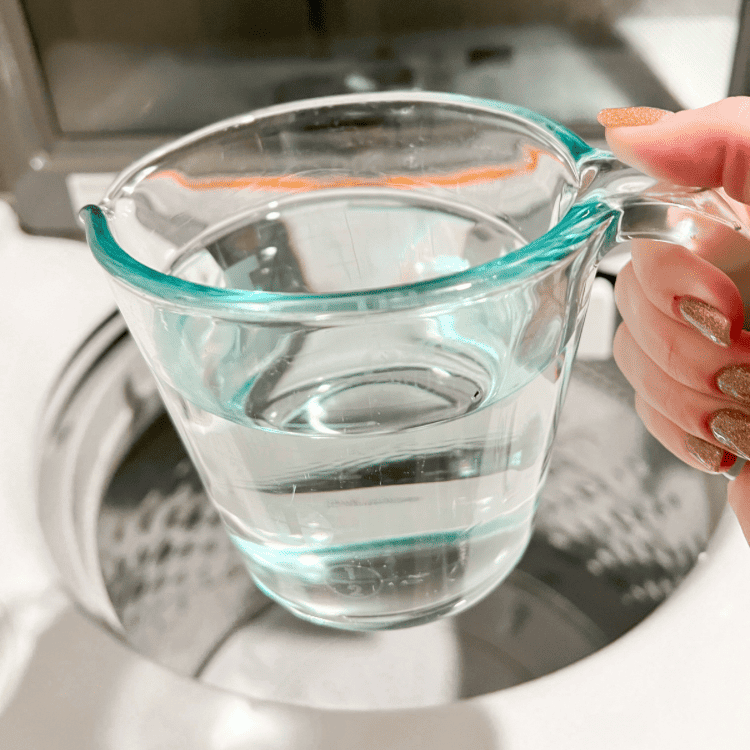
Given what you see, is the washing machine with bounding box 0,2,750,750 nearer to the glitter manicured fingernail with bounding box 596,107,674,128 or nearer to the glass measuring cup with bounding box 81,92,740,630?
the glass measuring cup with bounding box 81,92,740,630

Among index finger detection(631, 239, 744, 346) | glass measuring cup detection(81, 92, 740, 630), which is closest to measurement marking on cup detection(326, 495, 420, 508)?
glass measuring cup detection(81, 92, 740, 630)

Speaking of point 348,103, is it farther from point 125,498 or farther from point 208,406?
point 125,498

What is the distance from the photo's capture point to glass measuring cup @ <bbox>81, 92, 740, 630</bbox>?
0.19 meters

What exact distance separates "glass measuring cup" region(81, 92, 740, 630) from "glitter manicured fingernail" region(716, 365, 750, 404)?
52 millimetres

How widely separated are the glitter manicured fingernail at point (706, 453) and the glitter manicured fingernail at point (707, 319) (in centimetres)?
5

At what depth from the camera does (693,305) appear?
0.24m

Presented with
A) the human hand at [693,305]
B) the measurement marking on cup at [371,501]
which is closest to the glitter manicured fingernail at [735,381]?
the human hand at [693,305]

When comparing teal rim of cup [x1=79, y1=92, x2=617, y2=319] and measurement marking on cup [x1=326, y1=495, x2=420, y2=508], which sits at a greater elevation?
teal rim of cup [x1=79, y1=92, x2=617, y2=319]

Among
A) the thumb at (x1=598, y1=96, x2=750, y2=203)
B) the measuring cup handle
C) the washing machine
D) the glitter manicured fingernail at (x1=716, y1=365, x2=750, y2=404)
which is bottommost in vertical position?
the washing machine

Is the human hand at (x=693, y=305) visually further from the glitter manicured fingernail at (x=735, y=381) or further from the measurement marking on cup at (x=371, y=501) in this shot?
the measurement marking on cup at (x=371, y=501)

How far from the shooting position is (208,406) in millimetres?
224

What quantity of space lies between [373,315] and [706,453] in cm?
16

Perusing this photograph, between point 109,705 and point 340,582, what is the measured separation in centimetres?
9

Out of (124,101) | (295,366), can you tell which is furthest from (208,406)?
(124,101)
